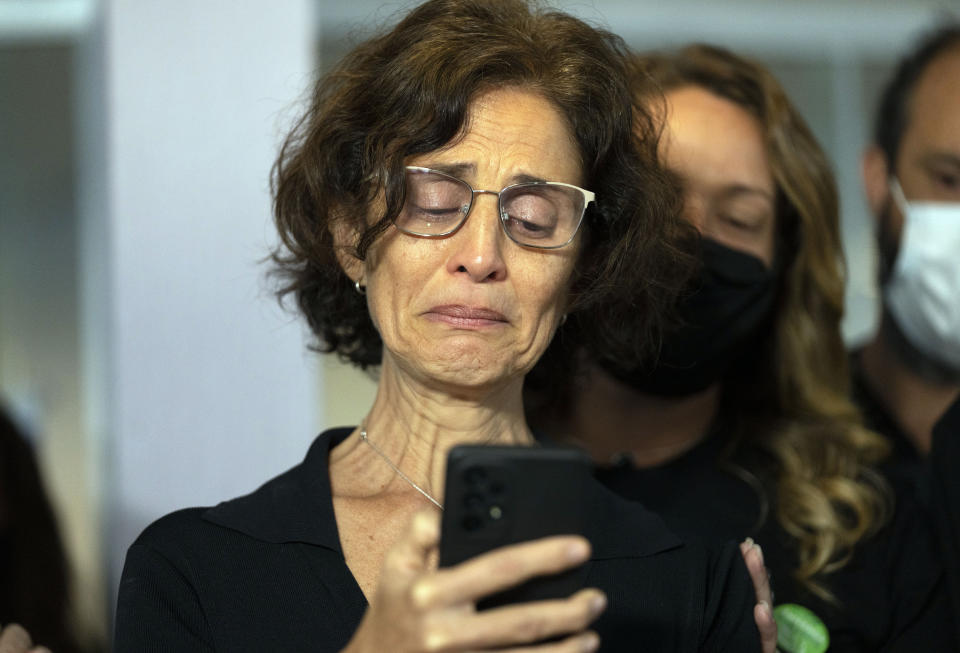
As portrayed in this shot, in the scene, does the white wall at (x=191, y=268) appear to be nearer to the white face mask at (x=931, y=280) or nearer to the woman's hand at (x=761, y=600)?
the woman's hand at (x=761, y=600)

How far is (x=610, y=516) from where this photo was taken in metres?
1.90

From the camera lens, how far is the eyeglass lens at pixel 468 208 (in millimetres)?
1723

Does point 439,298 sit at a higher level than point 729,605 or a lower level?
higher

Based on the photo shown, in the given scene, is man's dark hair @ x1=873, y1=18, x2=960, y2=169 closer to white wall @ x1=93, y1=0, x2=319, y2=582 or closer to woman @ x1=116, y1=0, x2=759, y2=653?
woman @ x1=116, y1=0, x2=759, y2=653

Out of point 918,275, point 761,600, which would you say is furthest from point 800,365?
point 761,600

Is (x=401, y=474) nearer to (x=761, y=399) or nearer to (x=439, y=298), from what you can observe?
(x=439, y=298)

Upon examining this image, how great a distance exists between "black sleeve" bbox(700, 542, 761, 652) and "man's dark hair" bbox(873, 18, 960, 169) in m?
1.70

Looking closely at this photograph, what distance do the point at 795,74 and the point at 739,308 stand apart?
3327 millimetres

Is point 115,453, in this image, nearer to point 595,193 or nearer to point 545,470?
point 595,193

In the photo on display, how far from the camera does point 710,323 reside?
8.09ft

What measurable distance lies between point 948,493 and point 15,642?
5.77ft

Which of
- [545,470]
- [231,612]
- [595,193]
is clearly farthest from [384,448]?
[545,470]

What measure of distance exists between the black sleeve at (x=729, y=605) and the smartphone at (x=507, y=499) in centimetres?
64

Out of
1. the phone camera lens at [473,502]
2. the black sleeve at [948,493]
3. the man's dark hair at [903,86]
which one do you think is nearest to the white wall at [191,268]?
the black sleeve at [948,493]
